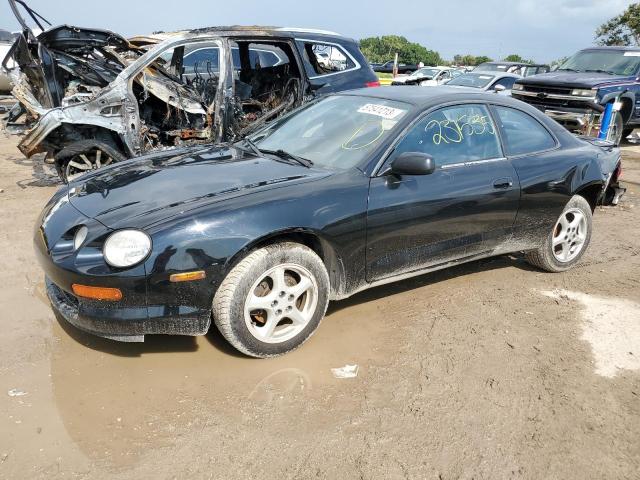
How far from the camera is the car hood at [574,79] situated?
992cm

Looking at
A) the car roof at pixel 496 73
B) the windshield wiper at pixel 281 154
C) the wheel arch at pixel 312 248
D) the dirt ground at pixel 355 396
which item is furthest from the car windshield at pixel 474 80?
the wheel arch at pixel 312 248

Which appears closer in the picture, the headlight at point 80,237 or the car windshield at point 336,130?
the headlight at point 80,237

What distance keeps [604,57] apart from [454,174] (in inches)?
396

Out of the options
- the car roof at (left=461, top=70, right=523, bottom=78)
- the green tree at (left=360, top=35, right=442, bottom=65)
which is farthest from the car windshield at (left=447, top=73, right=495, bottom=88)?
the green tree at (left=360, top=35, right=442, bottom=65)

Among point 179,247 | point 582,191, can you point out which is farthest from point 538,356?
point 179,247

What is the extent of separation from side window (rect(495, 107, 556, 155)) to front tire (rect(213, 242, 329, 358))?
191 cm

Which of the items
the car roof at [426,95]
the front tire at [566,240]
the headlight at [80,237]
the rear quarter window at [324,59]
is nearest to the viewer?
the headlight at [80,237]

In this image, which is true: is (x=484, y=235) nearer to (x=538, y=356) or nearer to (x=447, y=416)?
(x=538, y=356)

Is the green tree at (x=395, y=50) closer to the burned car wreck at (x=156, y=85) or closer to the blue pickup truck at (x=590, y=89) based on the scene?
the blue pickup truck at (x=590, y=89)

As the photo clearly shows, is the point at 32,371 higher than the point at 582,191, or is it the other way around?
the point at 582,191

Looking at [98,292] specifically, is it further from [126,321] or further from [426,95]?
[426,95]

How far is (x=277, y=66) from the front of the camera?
732 centimetres

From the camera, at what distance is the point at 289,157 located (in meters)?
3.61

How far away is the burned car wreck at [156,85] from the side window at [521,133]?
3.05 metres
